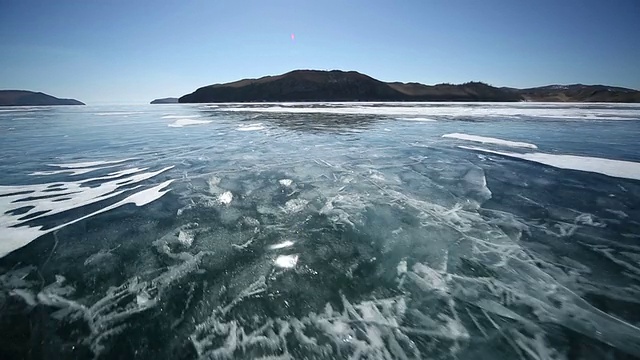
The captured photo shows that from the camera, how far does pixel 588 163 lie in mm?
7723

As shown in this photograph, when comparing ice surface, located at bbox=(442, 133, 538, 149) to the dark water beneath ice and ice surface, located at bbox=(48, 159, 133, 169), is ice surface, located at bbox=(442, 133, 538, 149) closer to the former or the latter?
the dark water beneath ice

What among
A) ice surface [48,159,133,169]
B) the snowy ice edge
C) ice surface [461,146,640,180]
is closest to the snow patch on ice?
the snowy ice edge

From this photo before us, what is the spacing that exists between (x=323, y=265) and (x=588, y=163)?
28.6 ft

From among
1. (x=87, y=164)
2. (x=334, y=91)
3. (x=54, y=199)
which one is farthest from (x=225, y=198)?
(x=334, y=91)

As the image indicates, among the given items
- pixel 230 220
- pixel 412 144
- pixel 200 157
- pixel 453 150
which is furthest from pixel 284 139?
pixel 230 220

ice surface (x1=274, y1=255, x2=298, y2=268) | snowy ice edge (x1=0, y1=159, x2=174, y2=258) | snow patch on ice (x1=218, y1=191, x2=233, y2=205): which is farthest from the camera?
snow patch on ice (x1=218, y1=191, x2=233, y2=205)

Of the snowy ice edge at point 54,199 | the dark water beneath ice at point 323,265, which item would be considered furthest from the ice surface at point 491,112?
the snowy ice edge at point 54,199

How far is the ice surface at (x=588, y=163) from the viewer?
22.6 feet

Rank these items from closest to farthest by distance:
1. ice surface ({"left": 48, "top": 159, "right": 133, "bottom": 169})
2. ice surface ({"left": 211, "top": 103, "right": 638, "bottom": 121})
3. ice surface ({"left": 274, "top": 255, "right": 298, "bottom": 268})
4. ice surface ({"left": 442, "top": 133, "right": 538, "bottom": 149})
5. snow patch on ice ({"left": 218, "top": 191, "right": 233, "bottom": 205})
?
1. ice surface ({"left": 274, "top": 255, "right": 298, "bottom": 268})
2. snow patch on ice ({"left": 218, "top": 191, "right": 233, "bottom": 205})
3. ice surface ({"left": 48, "top": 159, "right": 133, "bottom": 169})
4. ice surface ({"left": 442, "top": 133, "right": 538, "bottom": 149})
5. ice surface ({"left": 211, "top": 103, "right": 638, "bottom": 121})

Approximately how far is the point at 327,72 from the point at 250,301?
449 feet

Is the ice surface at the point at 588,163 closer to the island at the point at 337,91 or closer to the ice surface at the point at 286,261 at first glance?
the ice surface at the point at 286,261

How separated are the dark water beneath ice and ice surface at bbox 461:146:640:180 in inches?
7.6

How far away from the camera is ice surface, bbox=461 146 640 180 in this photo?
22.6 ft

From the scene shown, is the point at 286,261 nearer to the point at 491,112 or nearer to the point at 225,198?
the point at 225,198
